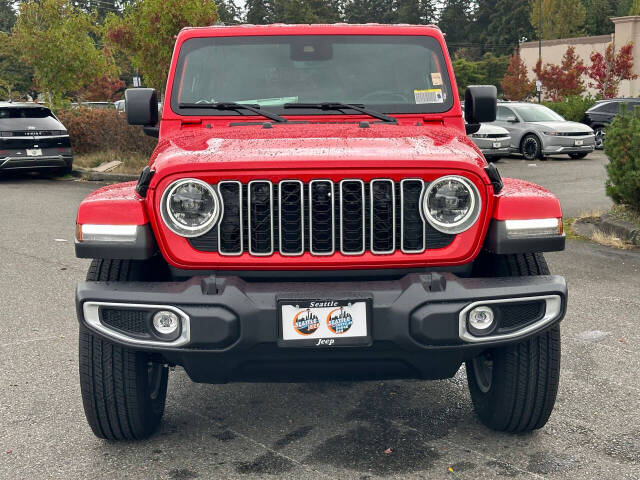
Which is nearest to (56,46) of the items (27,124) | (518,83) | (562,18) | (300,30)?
(27,124)

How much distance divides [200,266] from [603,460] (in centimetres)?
195

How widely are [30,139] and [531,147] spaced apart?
1186 centimetres

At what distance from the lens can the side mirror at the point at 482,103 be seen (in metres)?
4.98

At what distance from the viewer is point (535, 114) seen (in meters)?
21.4

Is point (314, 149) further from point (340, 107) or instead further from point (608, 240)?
point (608, 240)

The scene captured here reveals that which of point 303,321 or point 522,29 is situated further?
point 522,29

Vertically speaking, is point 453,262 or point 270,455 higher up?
point 453,262

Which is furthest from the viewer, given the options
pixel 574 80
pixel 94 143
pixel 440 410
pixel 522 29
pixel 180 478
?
pixel 522 29

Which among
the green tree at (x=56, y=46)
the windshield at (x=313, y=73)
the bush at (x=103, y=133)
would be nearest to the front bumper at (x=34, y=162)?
the bush at (x=103, y=133)

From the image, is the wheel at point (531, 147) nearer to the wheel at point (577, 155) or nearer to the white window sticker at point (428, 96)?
the wheel at point (577, 155)

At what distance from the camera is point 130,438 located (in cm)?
388

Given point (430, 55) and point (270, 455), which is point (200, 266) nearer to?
point (270, 455)

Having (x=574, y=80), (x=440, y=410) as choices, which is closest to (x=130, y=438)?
(x=440, y=410)

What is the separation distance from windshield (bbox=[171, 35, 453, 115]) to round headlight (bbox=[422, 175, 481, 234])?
1352mm
